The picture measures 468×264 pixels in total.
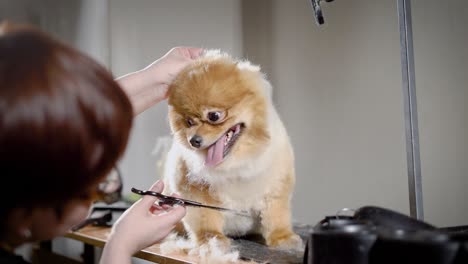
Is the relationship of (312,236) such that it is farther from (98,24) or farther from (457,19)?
(98,24)

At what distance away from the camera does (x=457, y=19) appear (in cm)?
121

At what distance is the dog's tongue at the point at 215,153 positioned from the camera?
0.94 metres

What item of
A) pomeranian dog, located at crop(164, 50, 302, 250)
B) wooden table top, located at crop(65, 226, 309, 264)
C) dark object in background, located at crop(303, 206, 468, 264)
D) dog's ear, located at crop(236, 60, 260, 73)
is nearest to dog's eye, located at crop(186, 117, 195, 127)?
pomeranian dog, located at crop(164, 50, 302, 250)

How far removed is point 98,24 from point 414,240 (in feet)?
4.85

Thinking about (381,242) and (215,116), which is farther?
(215,116)

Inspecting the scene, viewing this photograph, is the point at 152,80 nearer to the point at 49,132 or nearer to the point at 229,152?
the point at 229,152

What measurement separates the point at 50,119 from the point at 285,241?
0.62 metres

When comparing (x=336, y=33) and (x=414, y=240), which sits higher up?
(x=336, y=33)

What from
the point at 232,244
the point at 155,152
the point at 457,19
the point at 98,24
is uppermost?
the point at 98,24

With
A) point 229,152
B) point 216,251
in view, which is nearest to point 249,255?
point 216,251

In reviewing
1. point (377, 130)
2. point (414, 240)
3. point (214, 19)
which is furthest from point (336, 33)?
point (414, 240)

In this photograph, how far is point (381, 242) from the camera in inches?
22.2

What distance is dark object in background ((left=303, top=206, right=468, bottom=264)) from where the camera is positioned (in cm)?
52

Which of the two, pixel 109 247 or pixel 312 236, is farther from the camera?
pixel 109 247
